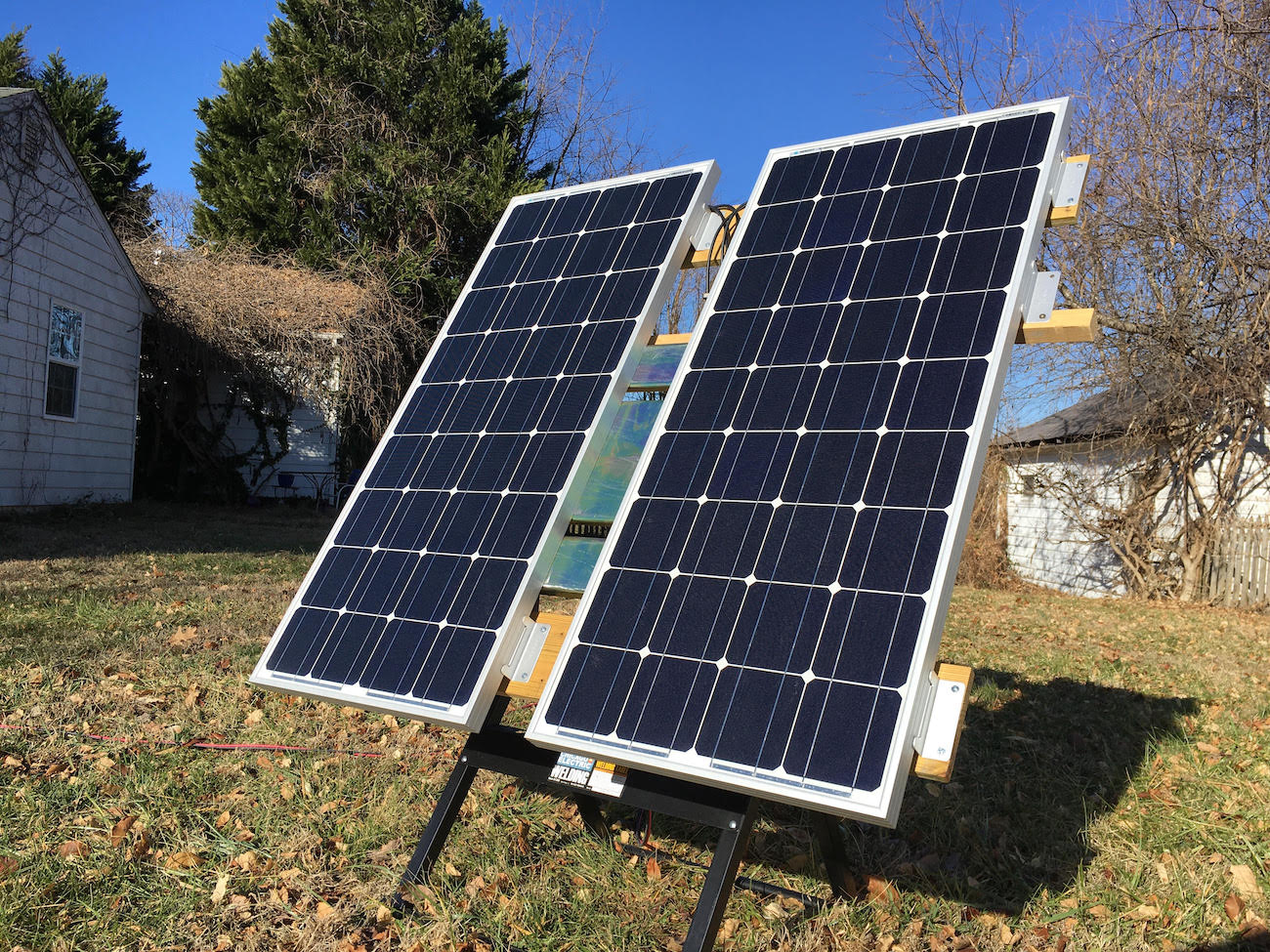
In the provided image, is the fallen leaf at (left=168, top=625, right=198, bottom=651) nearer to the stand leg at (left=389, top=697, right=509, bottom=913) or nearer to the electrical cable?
the electrical cable

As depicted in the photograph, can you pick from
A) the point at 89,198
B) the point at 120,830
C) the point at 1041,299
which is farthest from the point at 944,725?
the point at 89,198

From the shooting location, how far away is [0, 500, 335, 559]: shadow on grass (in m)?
11.9

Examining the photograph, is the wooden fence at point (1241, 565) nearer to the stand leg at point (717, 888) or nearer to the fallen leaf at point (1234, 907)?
the fallen leaf at point (1234, 907)

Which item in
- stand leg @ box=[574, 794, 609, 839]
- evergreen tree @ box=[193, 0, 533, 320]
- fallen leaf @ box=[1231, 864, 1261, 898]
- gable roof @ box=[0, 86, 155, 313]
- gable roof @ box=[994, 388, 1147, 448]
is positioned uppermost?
evergreen tree @ box=[193, 0, 533, 320]

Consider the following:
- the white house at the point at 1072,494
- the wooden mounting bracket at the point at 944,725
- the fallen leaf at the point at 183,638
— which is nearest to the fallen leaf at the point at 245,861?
the wooden mounting bracket at the point at 944,725

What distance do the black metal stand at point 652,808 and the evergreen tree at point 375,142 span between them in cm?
2023

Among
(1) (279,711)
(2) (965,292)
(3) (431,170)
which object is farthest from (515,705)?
(3) (431,170)

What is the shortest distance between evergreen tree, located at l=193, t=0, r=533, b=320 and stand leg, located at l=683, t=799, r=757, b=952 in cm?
2115

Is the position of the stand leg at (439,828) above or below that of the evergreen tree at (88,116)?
below

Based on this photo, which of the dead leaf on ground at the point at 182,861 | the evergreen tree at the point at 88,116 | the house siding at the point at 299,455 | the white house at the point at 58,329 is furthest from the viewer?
the evergreen tree at the point at 88,116

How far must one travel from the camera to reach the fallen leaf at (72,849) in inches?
161

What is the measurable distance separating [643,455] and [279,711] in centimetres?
362

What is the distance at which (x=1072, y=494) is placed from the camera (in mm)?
16484

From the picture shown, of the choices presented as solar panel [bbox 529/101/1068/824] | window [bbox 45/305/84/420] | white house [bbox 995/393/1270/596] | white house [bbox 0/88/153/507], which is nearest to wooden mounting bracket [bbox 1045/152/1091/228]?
solar panel [bbox 529/101/1068/824]
